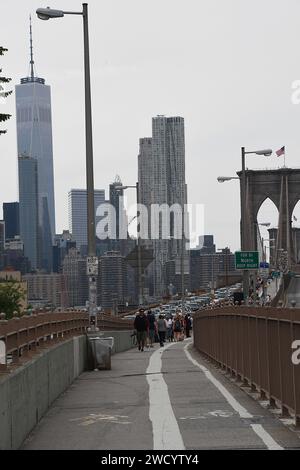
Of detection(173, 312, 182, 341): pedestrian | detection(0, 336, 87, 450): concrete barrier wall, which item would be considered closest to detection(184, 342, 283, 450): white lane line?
detection(0, 336, 87, 450): concrete barrier wall

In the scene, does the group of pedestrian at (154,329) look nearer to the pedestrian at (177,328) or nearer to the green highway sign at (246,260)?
the pedestrian at (177,328)

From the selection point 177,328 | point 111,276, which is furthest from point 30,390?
point 111,276

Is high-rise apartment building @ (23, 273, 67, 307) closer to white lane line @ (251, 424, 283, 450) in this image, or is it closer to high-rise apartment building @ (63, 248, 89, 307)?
high-rise apartment building @ (63, 248, 89, 307)

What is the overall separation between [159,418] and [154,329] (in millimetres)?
35080

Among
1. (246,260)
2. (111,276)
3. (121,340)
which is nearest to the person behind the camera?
(121,340)

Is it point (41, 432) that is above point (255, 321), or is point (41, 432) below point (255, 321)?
below

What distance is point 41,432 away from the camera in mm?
14070

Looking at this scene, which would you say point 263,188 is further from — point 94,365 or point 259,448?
point 259,448

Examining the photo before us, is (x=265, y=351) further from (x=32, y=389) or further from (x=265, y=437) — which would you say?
(x=265, y=437)

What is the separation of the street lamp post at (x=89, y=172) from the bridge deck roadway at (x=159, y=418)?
5.24 metres

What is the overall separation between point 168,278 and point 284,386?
158328mm

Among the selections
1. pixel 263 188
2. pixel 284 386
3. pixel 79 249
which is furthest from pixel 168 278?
pixel 284 386

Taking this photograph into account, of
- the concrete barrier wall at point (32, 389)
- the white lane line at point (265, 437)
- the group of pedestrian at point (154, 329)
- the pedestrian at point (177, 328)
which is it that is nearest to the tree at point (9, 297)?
the group of pedestrian at point (154, 329)

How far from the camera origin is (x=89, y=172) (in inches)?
1146
